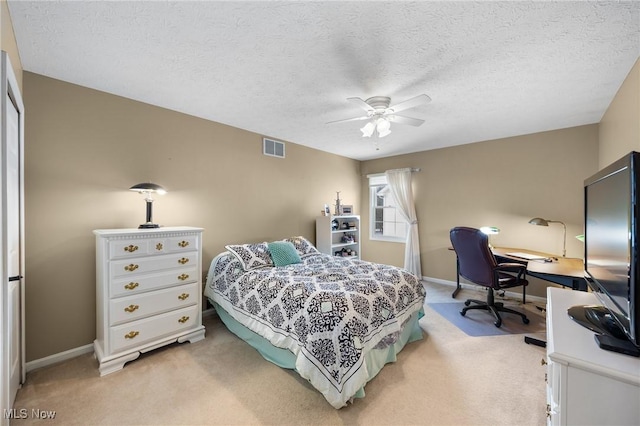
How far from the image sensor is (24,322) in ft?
6.57

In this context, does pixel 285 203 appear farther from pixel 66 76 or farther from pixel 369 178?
pixel 66 76

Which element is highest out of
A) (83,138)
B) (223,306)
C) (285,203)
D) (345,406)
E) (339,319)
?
(83,138)

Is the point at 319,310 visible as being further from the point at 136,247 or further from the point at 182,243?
the point at 136,247

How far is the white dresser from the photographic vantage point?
2086mm

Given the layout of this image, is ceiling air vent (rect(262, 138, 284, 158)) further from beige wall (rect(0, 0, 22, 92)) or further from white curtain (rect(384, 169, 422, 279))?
beige wall (rect(0, 0, 22, 92))

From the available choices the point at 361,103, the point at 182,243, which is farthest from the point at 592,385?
the point at 182,243

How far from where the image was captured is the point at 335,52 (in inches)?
70.3

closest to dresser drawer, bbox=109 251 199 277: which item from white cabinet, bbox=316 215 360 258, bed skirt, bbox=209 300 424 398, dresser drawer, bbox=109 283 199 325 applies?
dresser drawer, bbox=109 283 199 325

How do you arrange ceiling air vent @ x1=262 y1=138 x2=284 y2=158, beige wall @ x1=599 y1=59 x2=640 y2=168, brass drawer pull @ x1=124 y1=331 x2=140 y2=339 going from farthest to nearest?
ceiling air vent @ x1=262 y1=138 x2=284 y2=158 → brass drawer pull @ x1=124 y1=331 x2=140 y2=339 → beige wall @ x1=599 y1=59 x2=640 y2=168

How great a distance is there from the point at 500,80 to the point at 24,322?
439 centimetres

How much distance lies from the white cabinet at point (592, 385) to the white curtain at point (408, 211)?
12.2ft

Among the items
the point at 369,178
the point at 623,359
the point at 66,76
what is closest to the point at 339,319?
the point at 623,359

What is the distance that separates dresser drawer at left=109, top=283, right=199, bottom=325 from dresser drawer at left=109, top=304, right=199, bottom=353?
0.05m

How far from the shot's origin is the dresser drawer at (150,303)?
2.11m
